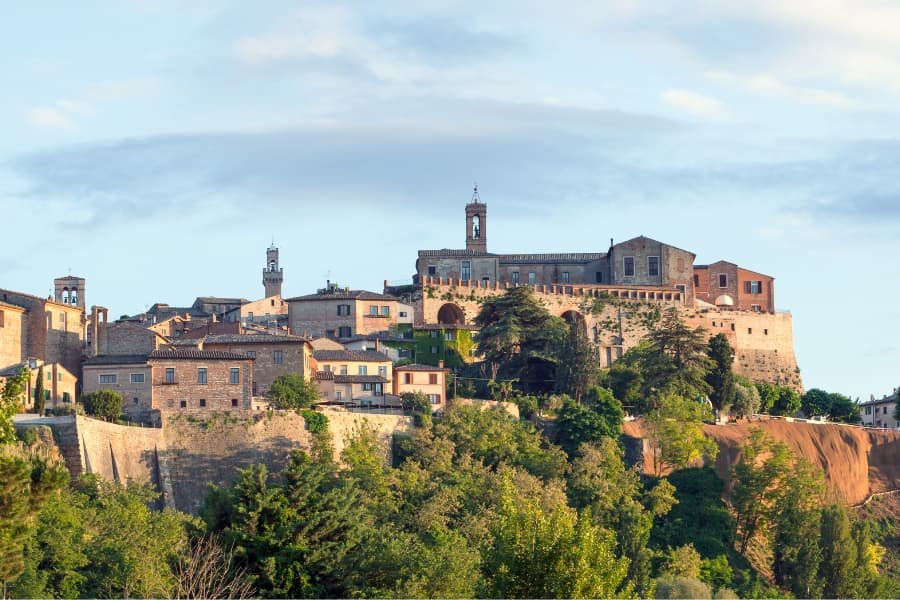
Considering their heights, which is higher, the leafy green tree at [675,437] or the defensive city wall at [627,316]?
the defensive city wall at [627,316]

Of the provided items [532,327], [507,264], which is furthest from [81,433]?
[507,264]

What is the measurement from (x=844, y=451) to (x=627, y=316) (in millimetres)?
17993

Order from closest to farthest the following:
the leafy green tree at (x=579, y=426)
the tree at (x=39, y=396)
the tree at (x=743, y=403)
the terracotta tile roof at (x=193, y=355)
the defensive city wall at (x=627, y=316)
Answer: the tree at (x=39, y=396) → the terracotta tile roof at (x=193, y=355) → the leafy green tree at (x=579, y=426) → the tree at (x=743, y=403) → the defensive city wall at (x=627, y=316)

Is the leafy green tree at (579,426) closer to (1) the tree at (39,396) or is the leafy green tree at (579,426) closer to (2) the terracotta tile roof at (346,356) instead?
(2) the terracotta tile roof at (346,356)

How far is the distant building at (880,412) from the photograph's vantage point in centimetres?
12531

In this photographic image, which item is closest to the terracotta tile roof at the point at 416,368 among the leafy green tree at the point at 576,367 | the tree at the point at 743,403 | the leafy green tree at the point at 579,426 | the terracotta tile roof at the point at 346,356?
the terracotta tile roof at the point at 346,356

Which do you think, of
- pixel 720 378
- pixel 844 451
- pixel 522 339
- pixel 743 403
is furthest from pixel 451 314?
pixel 844 451

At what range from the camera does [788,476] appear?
9594 centimetres

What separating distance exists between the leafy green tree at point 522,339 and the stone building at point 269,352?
1469 cm

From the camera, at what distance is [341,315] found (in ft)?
369

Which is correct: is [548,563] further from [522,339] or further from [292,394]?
[522,339]

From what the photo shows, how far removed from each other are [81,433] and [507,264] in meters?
50.3

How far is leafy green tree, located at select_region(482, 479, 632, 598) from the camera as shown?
57.1m

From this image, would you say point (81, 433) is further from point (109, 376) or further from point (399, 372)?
point (399, 372)
